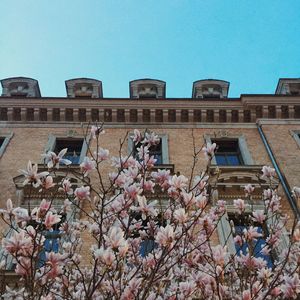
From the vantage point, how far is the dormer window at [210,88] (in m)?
18.4

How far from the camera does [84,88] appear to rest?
1855 cm

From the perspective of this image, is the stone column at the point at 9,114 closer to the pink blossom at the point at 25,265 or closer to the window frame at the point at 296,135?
the window frame at the point at 296,135

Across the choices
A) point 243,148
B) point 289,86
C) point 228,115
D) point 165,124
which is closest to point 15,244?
point 243,148

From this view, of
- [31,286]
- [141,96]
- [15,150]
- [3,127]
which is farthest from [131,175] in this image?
[141,96]

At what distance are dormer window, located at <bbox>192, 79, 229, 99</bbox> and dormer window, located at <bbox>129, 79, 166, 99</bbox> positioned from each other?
4.91ft

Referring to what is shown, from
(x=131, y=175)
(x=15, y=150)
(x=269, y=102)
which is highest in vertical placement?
(x=131, y=175)

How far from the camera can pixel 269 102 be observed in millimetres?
16594

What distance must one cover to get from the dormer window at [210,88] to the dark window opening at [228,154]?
11.4 ft

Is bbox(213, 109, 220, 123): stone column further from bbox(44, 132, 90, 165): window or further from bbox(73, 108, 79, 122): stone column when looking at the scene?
bbox(73, 108, 79, 122): stone column

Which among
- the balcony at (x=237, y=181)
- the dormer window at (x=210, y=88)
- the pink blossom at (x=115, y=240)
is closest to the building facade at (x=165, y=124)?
the dormer window at (x=210, y=88)

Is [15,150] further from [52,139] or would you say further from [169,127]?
[169,127]

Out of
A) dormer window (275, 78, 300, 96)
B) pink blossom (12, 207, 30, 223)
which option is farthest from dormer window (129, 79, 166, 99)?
pink blossom (12, 207, 30, 223)

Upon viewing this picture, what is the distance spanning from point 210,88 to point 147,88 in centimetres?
287

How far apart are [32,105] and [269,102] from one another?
9.50 metres
